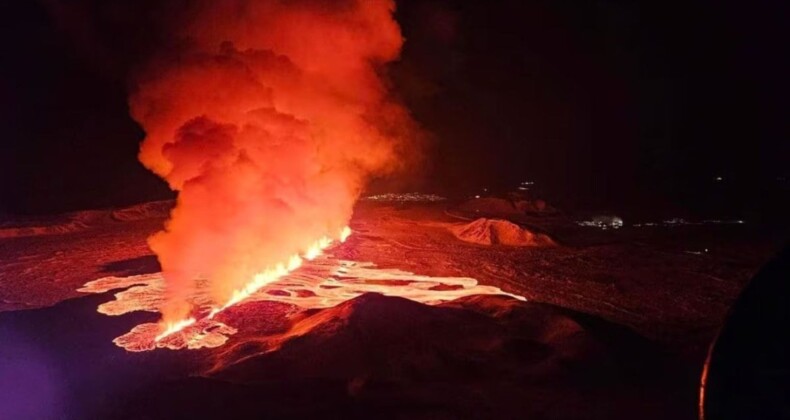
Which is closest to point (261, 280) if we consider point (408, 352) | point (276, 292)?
point (276, 292)

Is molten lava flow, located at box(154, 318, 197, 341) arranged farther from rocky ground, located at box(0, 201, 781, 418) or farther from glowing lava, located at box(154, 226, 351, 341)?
rocky ground, located at box(0, 201, 781, 418)

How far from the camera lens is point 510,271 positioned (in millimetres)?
14523

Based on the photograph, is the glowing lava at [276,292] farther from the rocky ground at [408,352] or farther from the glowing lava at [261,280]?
the rocky ground at [408,352]

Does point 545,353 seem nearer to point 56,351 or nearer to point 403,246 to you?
point 56,351

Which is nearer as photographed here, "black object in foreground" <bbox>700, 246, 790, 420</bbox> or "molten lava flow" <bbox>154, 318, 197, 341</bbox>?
"black object in foreground" <bbox>700, 246, 790, 420</bbox>

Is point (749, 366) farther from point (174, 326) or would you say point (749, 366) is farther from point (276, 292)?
point (276, 292)

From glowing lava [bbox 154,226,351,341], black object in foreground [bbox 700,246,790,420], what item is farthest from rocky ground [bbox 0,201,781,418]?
black object in foreground [bbox 700,246,790,420]

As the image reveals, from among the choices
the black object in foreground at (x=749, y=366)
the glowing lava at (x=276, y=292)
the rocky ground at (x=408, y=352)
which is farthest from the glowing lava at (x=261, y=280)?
the black object in foreground at (x=749, y=366)

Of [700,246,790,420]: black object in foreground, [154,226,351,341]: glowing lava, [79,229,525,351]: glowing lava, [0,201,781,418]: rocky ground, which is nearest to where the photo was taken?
[700,246,790,420]: black object in foreground

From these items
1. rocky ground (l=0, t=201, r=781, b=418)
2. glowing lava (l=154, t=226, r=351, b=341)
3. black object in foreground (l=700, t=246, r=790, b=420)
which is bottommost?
rocky ground (l=0, t=201, r=781, b=418)

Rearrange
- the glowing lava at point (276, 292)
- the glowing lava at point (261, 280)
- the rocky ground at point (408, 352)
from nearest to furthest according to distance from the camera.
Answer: the rocky ground at point (408, 352)
the glowing lava at point (276, 292)
the glowing lava at point (261, 280)

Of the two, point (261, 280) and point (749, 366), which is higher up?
point (749, 366)

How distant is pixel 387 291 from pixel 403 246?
585cm

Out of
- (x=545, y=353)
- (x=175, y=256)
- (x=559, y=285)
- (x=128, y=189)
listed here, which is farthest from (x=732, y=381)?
(x=128, y=189)
